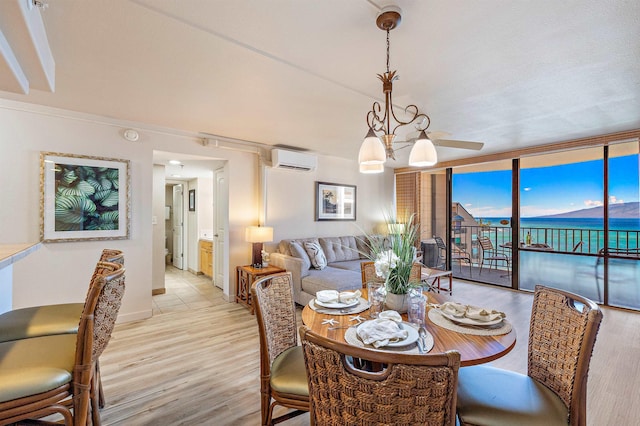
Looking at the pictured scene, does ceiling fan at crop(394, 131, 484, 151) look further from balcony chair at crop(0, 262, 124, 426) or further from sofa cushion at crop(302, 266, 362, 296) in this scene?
balcony chair at crop(0, 262, 124, 426)

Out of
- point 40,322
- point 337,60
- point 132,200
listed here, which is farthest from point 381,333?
point 132,200

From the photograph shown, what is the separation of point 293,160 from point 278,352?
11.1 feet

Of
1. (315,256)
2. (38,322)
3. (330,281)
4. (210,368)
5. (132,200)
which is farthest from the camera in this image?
(315,256)

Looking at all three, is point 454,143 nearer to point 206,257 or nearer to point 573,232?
point 573,232

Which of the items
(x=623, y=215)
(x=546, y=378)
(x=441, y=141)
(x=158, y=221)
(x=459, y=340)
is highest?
(x=441, y=141)

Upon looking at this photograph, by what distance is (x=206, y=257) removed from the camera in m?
5.75

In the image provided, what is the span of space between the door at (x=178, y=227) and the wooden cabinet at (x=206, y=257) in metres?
1.04

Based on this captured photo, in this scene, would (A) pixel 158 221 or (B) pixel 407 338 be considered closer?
(B) pixel 407 338

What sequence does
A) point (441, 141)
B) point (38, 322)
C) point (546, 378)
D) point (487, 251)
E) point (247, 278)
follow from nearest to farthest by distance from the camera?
point (546, 378) → point (38, 322) → point (441, 141) → point (247, 278) → point (487, 251)

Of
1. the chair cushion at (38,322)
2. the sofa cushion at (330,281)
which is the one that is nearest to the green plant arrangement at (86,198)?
the chair cushion at (38,322)

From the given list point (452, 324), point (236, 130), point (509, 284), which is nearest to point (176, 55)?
point (236, 130)

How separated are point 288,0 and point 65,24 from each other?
138 cm

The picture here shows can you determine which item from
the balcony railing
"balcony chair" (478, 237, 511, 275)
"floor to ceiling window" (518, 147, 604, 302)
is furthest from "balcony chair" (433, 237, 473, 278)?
"floor to ceiling window" (518, 147, 604, 302)

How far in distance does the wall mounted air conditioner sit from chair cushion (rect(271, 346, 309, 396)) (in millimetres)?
3282
